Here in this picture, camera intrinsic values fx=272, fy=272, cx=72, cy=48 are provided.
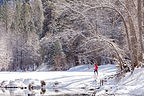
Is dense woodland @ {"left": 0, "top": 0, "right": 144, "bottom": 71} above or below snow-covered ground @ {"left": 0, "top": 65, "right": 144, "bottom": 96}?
above

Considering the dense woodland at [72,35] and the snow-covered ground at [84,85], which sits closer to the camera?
the snow-covered ground at [84,85]

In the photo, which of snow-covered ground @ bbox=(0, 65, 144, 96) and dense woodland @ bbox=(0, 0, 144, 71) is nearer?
snow-covered ground @ bbox=(0, 65, 144, 96)

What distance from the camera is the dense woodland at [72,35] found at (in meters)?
17.7

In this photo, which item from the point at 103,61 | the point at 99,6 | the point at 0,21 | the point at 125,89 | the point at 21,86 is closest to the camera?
the point at 125,89

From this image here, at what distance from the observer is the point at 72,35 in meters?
17.8

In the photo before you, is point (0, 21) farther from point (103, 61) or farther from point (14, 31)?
point (103, 61)

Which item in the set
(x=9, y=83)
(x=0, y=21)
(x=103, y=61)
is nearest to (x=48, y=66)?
(x=103, y=61)

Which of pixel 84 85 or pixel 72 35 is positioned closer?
pixel 72 35

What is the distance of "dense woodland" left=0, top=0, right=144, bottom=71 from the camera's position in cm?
1767

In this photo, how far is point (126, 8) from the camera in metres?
17.5

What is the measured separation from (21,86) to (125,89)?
10.7m

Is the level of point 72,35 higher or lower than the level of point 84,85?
higher

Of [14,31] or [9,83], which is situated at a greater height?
[14,31]

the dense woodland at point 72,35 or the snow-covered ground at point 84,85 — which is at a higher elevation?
the dense woodland at point 72,35
